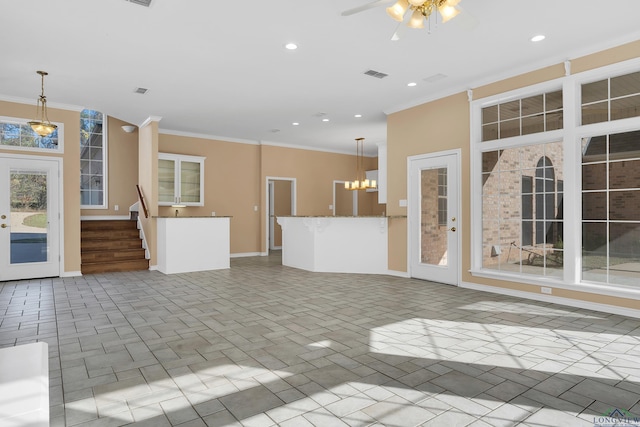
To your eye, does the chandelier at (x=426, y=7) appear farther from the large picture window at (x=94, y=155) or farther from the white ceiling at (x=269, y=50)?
the large picture window at (x=94, y=155)

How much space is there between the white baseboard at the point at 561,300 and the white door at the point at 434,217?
42 cm

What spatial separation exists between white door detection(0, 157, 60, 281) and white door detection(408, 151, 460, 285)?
241 inches

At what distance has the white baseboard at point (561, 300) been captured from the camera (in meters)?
4.04

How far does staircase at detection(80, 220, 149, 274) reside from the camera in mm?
7176

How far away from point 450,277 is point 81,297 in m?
5.23

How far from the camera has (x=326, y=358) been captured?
9.41 feet

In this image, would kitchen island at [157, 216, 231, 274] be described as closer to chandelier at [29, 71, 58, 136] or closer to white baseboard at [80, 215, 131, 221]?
chandelier at [29, 71, 58, 136]

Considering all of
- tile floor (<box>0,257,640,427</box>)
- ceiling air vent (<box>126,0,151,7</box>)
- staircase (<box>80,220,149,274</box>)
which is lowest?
tile floor (<box>0,257,640,427</box>)

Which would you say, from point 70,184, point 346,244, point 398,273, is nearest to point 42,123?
point 70,184

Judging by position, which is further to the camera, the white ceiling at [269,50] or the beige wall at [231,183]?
the beige wall at [231,183]

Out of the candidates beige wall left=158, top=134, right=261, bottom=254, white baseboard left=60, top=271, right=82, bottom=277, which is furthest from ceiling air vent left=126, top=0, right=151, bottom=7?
beige wall left=158, top=134, right=261, bottom=254

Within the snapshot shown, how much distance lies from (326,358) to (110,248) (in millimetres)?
6365

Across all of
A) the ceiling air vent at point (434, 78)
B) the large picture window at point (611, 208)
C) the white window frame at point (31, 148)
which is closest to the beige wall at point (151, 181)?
the white window frame at point (31, 148)

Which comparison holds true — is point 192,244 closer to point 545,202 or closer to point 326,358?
point 326,358
